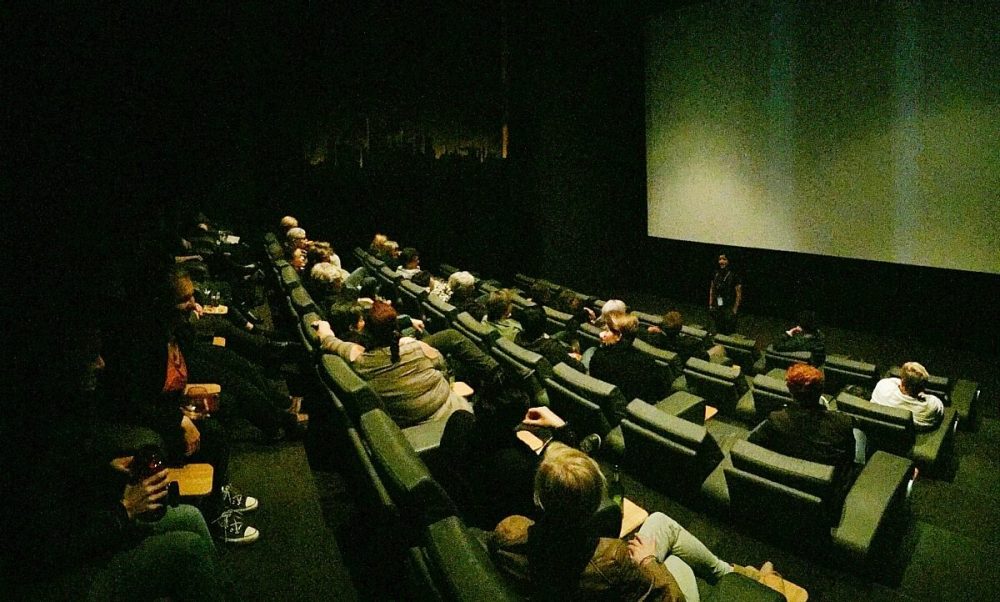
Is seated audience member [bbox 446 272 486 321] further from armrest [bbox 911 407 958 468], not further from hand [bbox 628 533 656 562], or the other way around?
hand [bbox 628 533 656 562]

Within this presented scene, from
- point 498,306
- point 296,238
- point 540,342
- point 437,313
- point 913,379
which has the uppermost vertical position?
point 296,238

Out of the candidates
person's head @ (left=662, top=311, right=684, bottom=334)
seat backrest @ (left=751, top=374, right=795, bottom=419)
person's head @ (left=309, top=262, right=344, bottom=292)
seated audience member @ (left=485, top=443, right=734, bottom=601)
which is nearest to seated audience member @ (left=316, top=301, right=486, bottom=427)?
seated audience member @ (left=485, top=443, right=734, bottom=601)

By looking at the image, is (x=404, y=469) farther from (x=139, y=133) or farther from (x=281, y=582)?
(x=139, y=133)

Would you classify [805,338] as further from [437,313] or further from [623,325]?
[437,313]

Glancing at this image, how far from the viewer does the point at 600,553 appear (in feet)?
5.65

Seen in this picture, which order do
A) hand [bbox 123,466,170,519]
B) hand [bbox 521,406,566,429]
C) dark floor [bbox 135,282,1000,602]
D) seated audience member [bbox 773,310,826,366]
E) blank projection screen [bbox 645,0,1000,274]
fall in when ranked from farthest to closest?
blank projection screen [bbox 645,0,1000,274] → seated audience member [bbox 773,310,826,366] → hand [bbox 521,406,566,429] → dark floor [bbox 135,282,1000,602] → hand [bbox 123,466,170,519]

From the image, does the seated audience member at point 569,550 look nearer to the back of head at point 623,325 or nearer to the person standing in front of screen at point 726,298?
the back of head at point 623,325

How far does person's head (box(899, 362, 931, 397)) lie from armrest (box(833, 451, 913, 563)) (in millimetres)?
1115

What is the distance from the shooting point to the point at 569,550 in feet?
5.59

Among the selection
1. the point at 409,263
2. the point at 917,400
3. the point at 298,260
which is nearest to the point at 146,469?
the point at 917,400

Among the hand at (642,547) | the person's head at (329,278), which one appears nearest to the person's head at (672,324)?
the person's head at (329,278)

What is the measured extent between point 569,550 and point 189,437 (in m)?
1.96

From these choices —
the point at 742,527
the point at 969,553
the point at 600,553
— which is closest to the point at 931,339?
the point at 969,553

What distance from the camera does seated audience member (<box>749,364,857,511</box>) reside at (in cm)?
311
